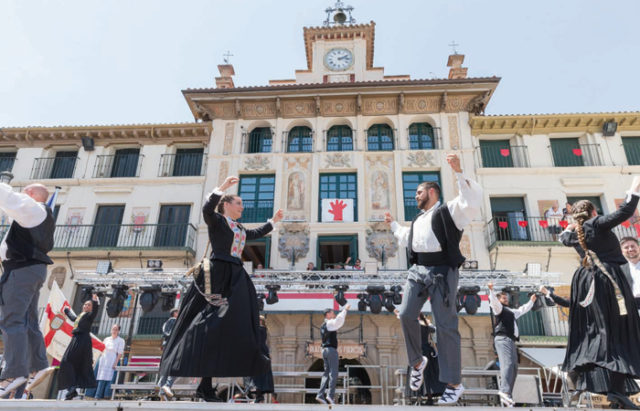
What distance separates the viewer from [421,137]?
18.2 m

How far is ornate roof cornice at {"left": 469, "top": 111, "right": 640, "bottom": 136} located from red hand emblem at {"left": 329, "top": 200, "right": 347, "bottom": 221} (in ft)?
20.7

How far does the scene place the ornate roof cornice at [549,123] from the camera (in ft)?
57.1

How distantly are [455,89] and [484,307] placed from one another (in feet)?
30.1

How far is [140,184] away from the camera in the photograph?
712 inches

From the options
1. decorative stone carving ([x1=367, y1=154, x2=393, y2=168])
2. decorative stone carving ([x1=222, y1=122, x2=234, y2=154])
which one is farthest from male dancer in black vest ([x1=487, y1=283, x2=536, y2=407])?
decorative stone carving ([x1=222, y1=122, x2=234, y2=154])

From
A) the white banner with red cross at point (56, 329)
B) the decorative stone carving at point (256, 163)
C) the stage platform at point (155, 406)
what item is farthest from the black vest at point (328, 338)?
the decorative stone carving at point (256, 163)

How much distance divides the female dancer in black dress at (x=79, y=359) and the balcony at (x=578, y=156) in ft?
55.6

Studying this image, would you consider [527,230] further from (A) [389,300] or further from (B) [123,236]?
(B) [123,236]

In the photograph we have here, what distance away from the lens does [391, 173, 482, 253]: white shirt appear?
3.49 meters

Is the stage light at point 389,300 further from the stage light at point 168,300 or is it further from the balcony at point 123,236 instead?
the balcony at point 123,236

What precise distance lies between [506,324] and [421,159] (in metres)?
11.5

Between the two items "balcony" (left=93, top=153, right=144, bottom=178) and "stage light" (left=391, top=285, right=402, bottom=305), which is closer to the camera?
"stage light" (left=391, top=285, right=402, bottom=305)

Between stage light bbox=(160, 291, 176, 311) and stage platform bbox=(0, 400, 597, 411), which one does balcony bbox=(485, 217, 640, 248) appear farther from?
stage platform bbox=(0, 400, 597, 411)

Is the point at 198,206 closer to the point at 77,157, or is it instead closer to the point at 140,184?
the point at 140,184
